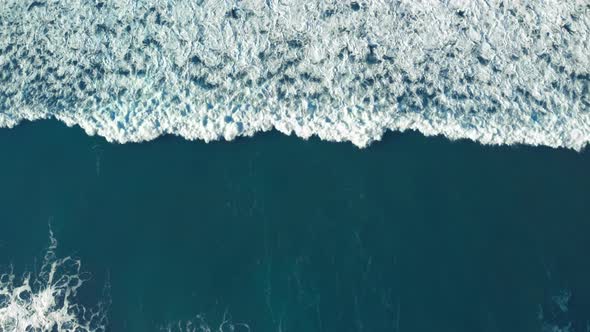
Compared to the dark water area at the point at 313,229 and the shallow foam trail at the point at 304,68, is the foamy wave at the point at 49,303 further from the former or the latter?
the shallow foam trail at the point at 304,68

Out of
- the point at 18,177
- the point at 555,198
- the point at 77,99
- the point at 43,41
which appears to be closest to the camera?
the point at 555,198

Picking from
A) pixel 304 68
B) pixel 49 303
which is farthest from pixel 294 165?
pixel 49 303

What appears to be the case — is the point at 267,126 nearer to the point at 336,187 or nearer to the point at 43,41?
the point at 336,187

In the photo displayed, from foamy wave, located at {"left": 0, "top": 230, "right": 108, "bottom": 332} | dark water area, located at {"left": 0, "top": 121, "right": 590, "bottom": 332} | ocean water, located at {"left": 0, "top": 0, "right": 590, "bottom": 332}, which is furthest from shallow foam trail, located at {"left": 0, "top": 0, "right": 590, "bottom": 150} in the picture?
foamy wave, located at {"left": 0, "top": 230, "right": 108, "bottom": 332}

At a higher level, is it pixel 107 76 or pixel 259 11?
pixel 259 11

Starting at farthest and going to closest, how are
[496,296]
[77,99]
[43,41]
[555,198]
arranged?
[43,41] → [77,99] → [555,198] → [496,296]

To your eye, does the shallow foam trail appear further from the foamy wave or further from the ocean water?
the foamy wave

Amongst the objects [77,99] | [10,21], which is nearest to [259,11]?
[77,99]
